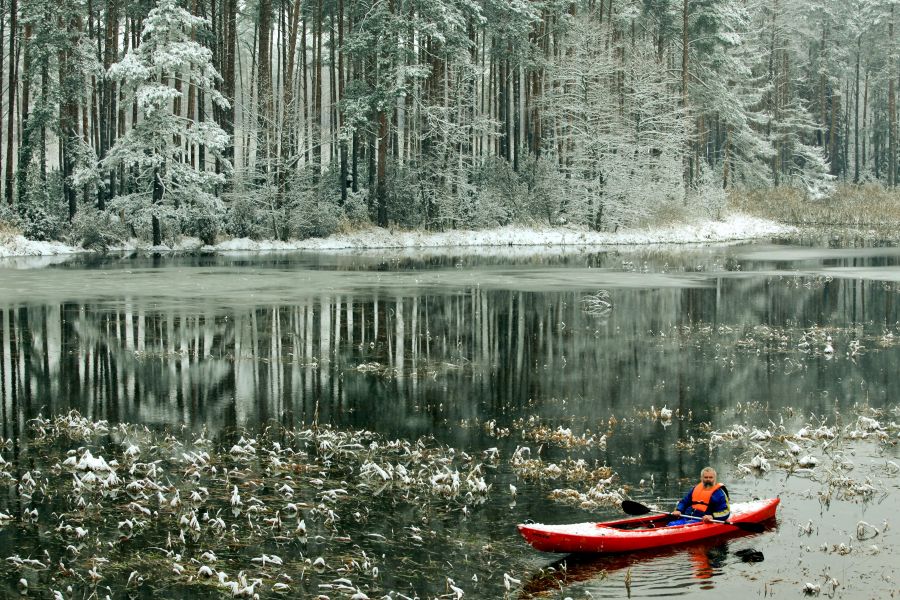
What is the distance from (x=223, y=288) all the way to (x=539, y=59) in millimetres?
33500

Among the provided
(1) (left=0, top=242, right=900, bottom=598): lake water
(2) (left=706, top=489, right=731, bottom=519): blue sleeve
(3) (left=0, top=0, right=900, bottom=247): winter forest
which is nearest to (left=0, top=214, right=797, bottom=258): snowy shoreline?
(3) (left=0, top=0, right=900, bottom=247): winter forest

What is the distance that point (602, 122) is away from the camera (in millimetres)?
55281

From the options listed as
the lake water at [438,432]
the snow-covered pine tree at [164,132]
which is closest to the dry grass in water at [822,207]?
the snow-covered pine tree at [164,132]

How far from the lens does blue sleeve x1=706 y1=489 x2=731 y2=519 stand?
33.6 feet

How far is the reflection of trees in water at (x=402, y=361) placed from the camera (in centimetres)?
1554

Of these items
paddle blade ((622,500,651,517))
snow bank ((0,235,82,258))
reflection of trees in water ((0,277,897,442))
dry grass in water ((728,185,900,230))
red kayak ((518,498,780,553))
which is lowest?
Answer: red kayak ((518,498,780,553))

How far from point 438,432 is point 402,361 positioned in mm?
5544

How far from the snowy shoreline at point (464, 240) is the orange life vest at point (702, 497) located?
3976 centimetres


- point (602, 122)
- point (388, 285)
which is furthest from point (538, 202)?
point (388, 285)

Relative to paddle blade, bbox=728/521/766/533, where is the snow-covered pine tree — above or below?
above

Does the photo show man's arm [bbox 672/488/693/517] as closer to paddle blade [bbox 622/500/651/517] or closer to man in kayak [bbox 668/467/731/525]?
man in kayak [bbox 668/467/731/525]

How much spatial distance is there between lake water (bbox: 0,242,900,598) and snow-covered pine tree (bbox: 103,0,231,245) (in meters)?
15.8

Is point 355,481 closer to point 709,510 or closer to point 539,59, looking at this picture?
point 709,510

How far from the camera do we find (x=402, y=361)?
19484 millimetres
